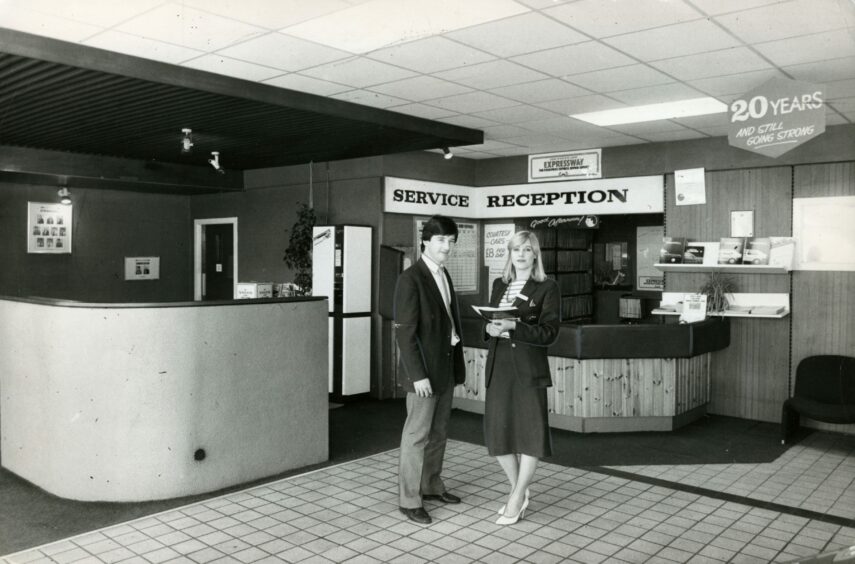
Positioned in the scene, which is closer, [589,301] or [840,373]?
[840,373]

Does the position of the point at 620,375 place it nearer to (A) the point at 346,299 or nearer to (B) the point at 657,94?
(B) the point at 657,94

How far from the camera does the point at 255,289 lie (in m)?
9.33

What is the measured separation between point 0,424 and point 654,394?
18.3ft

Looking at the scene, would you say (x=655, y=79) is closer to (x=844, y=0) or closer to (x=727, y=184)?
(x=844, y=0)

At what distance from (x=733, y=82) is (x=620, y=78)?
865 millimetres

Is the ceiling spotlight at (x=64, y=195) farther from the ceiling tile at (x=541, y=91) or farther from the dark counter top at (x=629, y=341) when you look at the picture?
the dark counter top at (x=629, y=341)

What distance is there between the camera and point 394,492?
479 centimetres

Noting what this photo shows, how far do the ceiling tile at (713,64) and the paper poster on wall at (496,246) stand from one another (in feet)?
14.3

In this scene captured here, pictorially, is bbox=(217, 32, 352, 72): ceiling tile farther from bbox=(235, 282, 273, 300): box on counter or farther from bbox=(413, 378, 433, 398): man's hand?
bbox=(235, 282, 273, 300): box on counter

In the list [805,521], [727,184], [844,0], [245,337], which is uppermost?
[844,0]

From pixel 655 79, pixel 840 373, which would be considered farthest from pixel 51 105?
pixel 840 373

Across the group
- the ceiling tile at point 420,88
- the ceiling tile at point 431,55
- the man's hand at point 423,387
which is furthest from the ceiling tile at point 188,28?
the man's hand at point 423,387

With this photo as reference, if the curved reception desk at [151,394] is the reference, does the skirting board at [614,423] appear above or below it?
below

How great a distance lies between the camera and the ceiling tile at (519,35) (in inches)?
158
